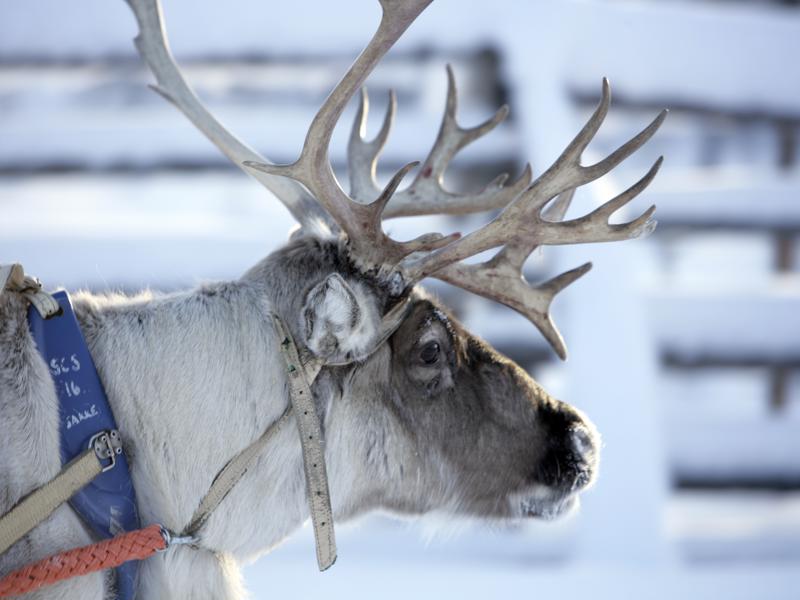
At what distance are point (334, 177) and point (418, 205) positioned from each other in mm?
553

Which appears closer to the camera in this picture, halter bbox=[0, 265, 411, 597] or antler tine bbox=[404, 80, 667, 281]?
halter bbox=[0, 265, 411, 597]

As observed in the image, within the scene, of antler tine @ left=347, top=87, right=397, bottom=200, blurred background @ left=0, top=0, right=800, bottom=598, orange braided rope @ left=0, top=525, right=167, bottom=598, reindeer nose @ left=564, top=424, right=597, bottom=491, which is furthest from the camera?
blurred background @ left=0, top=0, right=800, bottom=598

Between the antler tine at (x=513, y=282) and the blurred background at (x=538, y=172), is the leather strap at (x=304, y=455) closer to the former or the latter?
the antler tine at (x=513, y=282)

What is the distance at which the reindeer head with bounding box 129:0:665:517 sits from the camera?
2172 millimetres

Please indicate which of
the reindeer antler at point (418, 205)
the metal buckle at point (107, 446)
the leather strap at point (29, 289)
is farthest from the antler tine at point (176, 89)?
the metal buckle at point (107, 446)

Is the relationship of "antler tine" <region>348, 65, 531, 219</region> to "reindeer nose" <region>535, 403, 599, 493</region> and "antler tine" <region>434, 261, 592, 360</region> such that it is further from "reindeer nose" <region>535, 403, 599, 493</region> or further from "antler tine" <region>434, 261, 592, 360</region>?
"reindeer nose" <region>535, 403, 599, 493</region>

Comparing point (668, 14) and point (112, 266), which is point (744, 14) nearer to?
point (668, 14)

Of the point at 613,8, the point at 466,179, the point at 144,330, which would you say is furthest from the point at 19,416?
the point at 613,8

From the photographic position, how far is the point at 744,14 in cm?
538

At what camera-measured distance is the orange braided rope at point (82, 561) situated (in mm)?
1830

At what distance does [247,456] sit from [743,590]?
2455 millimetres

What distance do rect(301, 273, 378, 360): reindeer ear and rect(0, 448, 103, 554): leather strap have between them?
491 mm

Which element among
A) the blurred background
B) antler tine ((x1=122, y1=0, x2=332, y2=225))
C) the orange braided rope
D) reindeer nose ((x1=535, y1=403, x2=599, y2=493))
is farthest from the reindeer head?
the blurred background

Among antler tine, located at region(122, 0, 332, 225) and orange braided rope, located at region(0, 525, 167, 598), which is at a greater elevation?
antler tine, located at region(122, 0, 332, 225)
